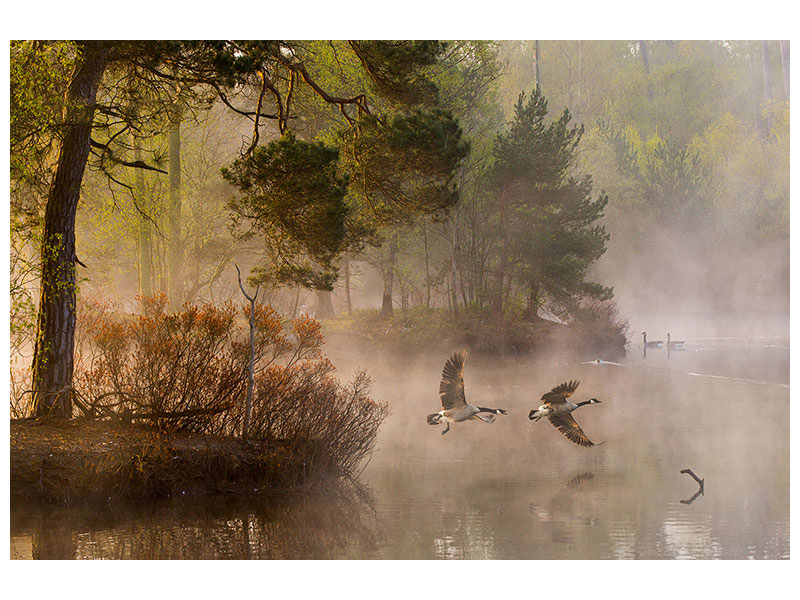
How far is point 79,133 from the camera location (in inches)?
297

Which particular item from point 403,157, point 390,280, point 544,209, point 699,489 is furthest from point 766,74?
point 699,489

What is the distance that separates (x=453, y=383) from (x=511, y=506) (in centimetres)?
117

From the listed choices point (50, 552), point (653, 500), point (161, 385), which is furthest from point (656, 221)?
point (50, 552)

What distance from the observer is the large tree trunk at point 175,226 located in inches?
642

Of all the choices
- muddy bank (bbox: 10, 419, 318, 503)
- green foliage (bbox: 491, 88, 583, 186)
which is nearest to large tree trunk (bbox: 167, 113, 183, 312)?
green foliage (bbox: 491, 88, 583, 186)

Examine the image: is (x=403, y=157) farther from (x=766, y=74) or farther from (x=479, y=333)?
(x=479, y=333)

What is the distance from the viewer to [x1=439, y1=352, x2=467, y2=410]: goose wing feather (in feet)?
24.2

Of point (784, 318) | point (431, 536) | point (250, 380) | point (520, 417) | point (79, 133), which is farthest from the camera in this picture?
point (784, 318)

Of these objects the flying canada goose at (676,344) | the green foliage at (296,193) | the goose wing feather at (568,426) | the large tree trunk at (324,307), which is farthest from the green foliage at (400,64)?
the flying canada goose at (676,344)

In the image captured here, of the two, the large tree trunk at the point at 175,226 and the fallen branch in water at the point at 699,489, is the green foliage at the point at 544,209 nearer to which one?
the large tree trunk at the point at 175,226

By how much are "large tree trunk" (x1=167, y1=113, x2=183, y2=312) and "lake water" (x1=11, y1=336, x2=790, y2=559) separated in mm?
6704

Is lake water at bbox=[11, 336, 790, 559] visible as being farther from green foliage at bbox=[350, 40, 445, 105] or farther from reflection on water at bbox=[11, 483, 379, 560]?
green foliage at bbox=[350, 40, 445, 105]
